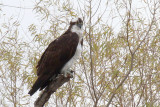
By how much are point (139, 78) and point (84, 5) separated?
1.35 meters

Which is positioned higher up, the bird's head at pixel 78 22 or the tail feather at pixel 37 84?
the bird's head at pixel 78 22

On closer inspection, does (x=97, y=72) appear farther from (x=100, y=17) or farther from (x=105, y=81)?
(x=100, y=17)

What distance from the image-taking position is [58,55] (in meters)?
3.63

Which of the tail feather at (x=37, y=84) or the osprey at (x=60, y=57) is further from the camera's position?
the osprey at (x=60, y=57)

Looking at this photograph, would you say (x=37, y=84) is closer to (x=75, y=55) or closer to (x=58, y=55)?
(x=58, y=55)

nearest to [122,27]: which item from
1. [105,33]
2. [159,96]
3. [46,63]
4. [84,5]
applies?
[105,33]

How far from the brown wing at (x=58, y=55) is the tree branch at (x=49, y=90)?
0.31 ft

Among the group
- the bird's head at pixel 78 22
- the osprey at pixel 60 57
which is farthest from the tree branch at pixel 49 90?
the bird's head at pixel 78 22

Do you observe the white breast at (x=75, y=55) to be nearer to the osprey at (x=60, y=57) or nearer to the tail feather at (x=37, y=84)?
the osprey at (x=60, y=57)

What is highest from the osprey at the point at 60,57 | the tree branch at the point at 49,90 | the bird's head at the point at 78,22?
the bird's head at the point at 78,22

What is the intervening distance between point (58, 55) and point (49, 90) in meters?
0.49

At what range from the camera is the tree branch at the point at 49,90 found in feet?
10.8

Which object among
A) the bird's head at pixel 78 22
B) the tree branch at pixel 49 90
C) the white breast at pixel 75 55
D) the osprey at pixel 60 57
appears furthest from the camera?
the bird's head at pixel 78 22

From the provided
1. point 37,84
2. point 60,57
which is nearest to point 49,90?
point 37,84
